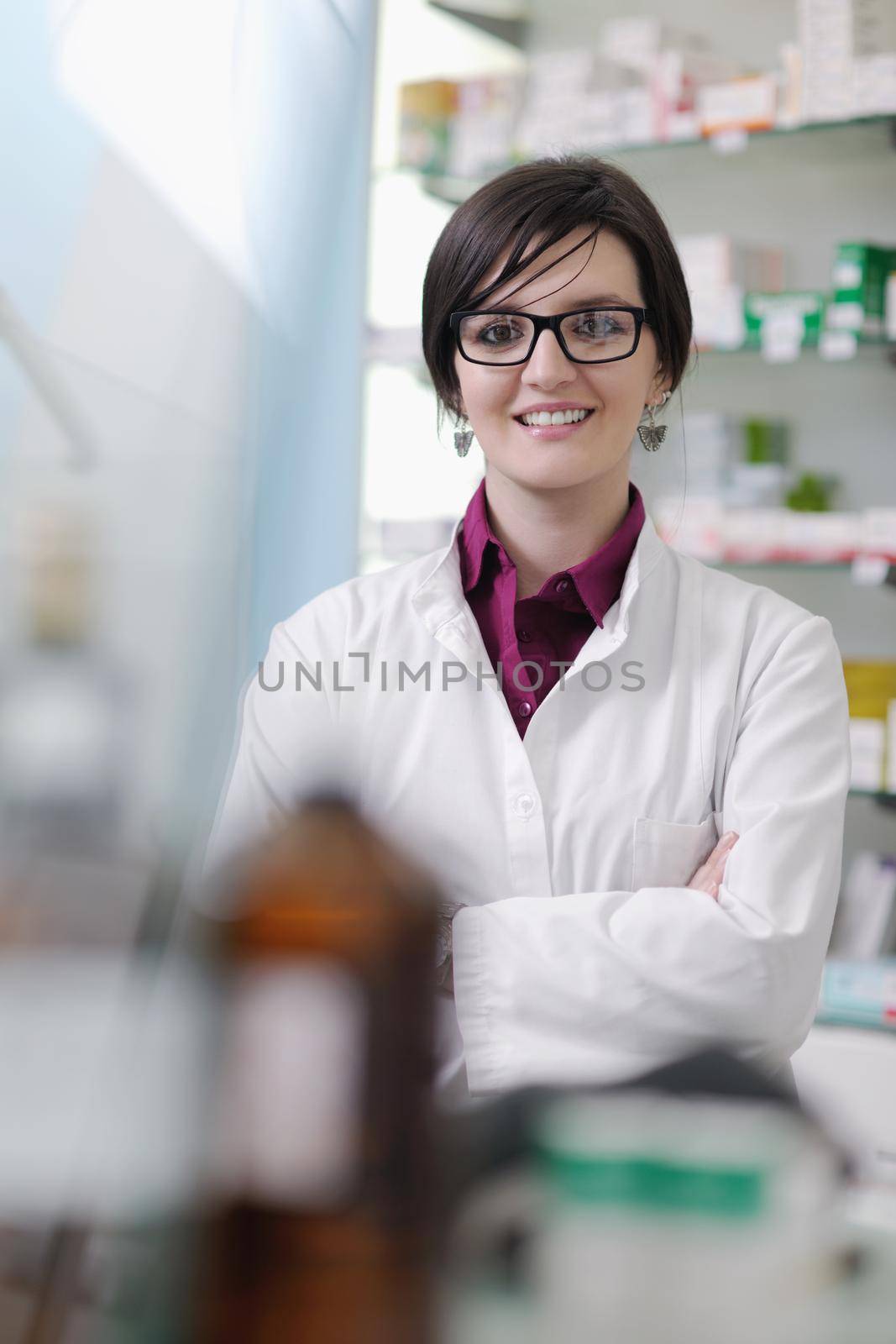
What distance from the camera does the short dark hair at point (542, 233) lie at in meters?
1.10

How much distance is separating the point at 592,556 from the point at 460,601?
0.13 meters

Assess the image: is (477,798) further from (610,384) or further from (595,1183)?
(595,1183)

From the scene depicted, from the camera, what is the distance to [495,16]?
3.69m

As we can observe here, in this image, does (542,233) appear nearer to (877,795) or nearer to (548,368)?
(548,368)

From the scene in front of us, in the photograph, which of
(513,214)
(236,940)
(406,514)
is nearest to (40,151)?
(236,940)

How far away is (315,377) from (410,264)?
11.3 feet

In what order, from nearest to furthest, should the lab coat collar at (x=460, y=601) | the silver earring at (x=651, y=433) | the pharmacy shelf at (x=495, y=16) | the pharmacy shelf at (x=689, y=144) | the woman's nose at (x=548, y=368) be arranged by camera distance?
the woman's nose at (x=548, y=368) < the lab coat collar at (x=460, y=601) < the silver earring at (x=651, y=433) < the pharmacy shelf at (x=689, y=144) < the pharmacy shelf at (x=495, y=16)

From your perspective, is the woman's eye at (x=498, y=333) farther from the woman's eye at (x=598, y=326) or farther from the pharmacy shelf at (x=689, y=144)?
the pharmacy shelf at (x=689, y=144)

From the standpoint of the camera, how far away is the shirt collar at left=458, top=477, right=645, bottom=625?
1266 mm

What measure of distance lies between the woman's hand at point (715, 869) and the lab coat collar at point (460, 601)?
195 mm

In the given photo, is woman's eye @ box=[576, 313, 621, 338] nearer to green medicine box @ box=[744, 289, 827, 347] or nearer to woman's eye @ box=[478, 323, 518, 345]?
woman's eye @ box=[478, 323, 518, 345]

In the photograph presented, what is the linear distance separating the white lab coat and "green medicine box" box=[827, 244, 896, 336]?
6.12 ft

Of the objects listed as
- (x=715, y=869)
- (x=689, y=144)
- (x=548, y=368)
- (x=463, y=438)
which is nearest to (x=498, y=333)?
(x=548, y=368)

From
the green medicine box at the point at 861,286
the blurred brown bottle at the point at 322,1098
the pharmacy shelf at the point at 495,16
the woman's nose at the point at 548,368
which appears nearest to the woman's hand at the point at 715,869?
the woman's nose at the point at 548,368
